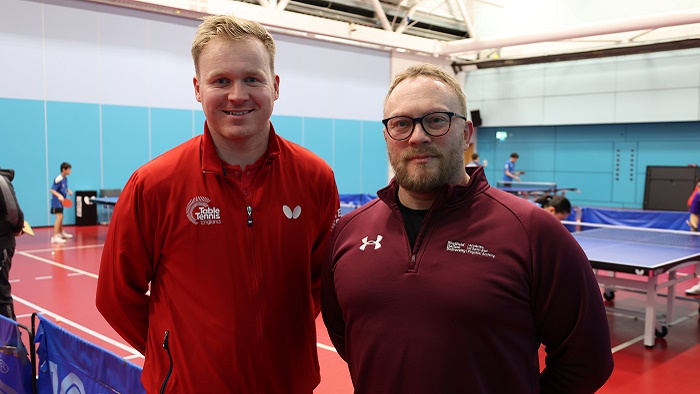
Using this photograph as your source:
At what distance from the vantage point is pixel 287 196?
2.10 meters

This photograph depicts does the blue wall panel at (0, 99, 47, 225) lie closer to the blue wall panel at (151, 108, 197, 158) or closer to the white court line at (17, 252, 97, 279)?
the blue wall panel at (151, 108, 197, 158)

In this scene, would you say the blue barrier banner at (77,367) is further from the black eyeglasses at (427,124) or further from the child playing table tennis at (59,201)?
the child playing table tennis at (59,201)

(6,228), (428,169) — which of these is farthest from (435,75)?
(6,228)

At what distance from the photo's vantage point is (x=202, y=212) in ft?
6.50

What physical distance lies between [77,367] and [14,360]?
599mm

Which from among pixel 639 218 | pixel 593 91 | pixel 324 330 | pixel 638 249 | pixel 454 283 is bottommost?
pixel 324 330

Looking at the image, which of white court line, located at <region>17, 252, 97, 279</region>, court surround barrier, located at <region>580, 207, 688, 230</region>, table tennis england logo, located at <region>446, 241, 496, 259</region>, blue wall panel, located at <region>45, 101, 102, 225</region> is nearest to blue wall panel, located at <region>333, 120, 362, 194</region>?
blue wall panel, located at <region>45, 101, 102, 225</region>

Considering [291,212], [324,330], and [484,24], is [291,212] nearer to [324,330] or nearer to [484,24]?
[324,330]

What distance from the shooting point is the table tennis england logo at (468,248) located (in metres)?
1.78

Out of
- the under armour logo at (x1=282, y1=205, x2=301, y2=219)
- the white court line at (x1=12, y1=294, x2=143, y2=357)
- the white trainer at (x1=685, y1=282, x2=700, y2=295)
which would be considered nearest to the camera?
the under armour logo at (x1=282, y1=205, x2=301, y2=219)

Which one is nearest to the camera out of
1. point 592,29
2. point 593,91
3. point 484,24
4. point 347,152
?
point 592,29

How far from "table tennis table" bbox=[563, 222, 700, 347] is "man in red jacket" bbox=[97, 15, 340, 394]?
4.86 m

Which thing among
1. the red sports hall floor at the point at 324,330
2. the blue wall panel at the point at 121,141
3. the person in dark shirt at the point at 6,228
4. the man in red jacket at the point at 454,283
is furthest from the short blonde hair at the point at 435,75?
the blue wall panel at the point at 121,141

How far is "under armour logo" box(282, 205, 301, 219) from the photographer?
6.82 ft
